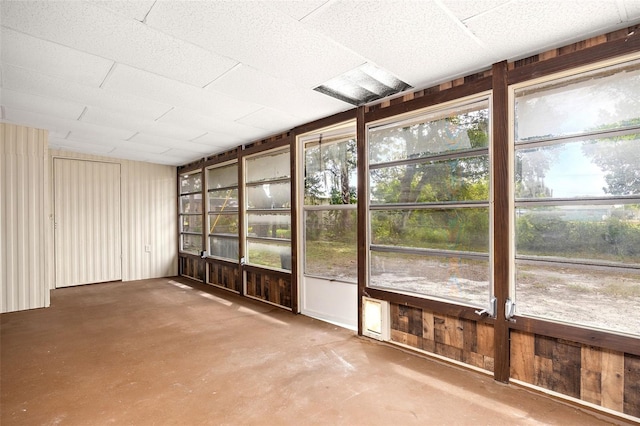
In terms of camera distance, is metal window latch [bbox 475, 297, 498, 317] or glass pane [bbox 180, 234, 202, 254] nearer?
metal window latch [bbox 475, 297, 498, 317]

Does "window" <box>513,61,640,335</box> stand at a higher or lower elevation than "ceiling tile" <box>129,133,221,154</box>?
lower

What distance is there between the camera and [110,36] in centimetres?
226

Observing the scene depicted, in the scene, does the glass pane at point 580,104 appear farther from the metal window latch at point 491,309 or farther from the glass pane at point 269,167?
the glass pane at point 269,167

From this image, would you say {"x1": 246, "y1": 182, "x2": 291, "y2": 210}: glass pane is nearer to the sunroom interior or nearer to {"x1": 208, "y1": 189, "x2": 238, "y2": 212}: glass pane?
the sunroom interior

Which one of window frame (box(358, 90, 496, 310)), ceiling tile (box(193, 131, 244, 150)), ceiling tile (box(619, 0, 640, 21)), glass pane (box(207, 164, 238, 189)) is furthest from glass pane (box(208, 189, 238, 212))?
ceiling tile (box(619, 0, 640, 21))

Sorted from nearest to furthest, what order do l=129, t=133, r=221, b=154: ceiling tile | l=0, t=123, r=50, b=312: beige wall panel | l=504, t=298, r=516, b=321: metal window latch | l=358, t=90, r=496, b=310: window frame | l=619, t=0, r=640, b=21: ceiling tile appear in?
1. l=619, t=0, r=640, b=21: ceiling tile
2. l=504, t=298, r=516, b=321: metal window latch
3. l=358, t=90, r=496, b=310: window frame
4. l=0, t=123, r=50, b=312: beige wall panel
5. l=129, t=133, r=221, b=154: ceiling tile

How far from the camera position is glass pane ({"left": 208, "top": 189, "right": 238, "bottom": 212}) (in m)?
6.09

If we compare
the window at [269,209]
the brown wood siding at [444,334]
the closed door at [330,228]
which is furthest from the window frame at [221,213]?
the brown wood siding at [444,334]

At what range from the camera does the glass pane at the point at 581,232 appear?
215cm

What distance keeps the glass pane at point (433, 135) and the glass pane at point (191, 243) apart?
16.3 ft

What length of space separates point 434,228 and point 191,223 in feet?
19.6

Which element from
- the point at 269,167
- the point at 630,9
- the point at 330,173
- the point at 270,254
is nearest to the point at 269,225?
the point at 270,254

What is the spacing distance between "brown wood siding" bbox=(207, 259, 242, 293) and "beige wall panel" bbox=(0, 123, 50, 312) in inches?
100

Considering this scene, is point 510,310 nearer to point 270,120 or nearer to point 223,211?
point 270,120
